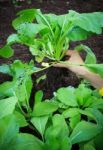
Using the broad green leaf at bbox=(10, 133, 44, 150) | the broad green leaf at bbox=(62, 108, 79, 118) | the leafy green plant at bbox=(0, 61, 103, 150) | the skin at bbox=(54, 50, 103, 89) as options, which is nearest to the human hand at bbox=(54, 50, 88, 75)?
the skin at bbox=(54, 50, 103, 89)

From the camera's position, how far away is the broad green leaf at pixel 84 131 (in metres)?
1.17

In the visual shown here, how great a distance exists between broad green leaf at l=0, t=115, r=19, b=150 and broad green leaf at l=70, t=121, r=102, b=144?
0.28 meters

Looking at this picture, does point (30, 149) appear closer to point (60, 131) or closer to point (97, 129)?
point (60, 131)

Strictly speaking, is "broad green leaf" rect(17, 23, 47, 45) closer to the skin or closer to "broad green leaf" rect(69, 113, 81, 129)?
the skin

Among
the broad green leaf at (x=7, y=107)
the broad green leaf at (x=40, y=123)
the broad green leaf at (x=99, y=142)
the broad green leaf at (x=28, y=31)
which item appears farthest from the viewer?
the broad green leaf at (x=28, y=31)

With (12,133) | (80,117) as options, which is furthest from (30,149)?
(80,117)

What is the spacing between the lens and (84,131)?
1.22 metres

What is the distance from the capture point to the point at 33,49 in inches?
66.9

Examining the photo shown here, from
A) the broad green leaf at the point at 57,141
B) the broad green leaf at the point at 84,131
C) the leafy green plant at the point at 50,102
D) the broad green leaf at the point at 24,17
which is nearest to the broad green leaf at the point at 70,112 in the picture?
the leafy green plant at the point at 50,102

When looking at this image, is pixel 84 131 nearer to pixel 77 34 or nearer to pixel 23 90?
pixel 23 90

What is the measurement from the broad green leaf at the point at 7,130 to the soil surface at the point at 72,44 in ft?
2.04

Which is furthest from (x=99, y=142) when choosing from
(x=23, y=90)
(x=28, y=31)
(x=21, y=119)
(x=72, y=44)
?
(x=72, y=44)

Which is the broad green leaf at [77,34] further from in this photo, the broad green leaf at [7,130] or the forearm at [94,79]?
the broad green leaf at [7,130]

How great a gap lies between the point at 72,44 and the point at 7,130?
1.11m
